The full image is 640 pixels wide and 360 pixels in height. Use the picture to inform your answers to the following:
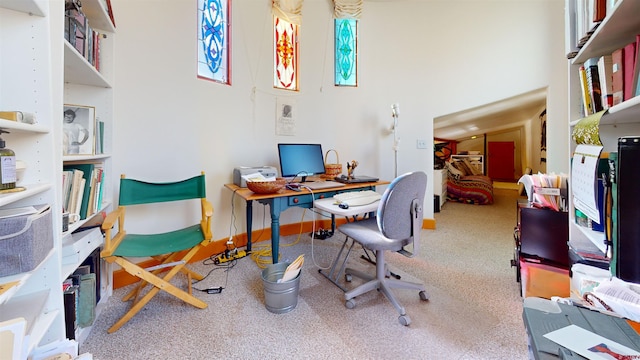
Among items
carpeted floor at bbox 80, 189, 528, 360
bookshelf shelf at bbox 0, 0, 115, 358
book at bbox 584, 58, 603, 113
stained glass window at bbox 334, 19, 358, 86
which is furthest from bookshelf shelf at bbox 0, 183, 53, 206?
stained glass window at bbox 334, 19, 358, 86

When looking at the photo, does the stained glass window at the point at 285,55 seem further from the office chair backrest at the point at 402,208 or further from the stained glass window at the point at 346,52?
the office chair backrest at the point at 402,208

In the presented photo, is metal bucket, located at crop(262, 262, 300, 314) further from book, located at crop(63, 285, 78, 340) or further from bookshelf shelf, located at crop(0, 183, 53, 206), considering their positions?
bookshelf shelf, located at crop(0, 183, 53, 206)

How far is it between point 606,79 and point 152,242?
2535mm

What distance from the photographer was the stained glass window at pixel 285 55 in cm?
293

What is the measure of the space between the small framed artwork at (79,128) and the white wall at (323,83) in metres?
0.46

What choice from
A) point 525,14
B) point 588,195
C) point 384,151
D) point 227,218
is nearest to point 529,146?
point 525,14

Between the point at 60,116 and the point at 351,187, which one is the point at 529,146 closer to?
the point at 351,187

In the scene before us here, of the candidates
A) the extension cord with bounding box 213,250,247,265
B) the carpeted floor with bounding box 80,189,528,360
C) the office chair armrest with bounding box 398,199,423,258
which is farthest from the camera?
the extension cord with bounding box 213,250,247,265

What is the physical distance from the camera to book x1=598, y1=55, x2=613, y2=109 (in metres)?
1.04

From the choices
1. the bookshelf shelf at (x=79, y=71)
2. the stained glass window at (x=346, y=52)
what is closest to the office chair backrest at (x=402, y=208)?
the bookshelf shelf at (x=79, y=71)

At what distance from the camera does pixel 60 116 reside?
3.26 ft

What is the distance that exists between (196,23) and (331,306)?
105 inches

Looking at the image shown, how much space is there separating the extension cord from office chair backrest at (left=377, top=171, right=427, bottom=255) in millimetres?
1508

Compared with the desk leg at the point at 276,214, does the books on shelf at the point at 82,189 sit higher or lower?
higher
